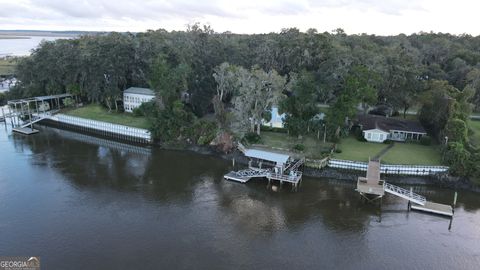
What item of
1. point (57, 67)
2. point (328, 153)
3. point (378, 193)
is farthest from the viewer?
point (57, 67)

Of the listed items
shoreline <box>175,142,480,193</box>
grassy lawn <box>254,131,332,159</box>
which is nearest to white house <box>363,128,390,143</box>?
grassy lawn <box>254,131,332,159</box>

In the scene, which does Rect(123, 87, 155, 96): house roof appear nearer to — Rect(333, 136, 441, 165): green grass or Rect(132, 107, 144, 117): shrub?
Rect(132, 107, 144, 117): shrub

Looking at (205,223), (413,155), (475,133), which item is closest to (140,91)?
(205,223)

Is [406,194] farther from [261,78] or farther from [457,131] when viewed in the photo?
[261,78]

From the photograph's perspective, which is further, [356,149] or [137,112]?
[137,112]

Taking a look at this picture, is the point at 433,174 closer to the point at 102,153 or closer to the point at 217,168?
the point at 217,168

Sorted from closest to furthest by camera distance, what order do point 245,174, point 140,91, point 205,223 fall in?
1. point 205,223
2. point 245,174
3. point 140,91

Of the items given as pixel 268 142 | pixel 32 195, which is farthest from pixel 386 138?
pixel 32 195
